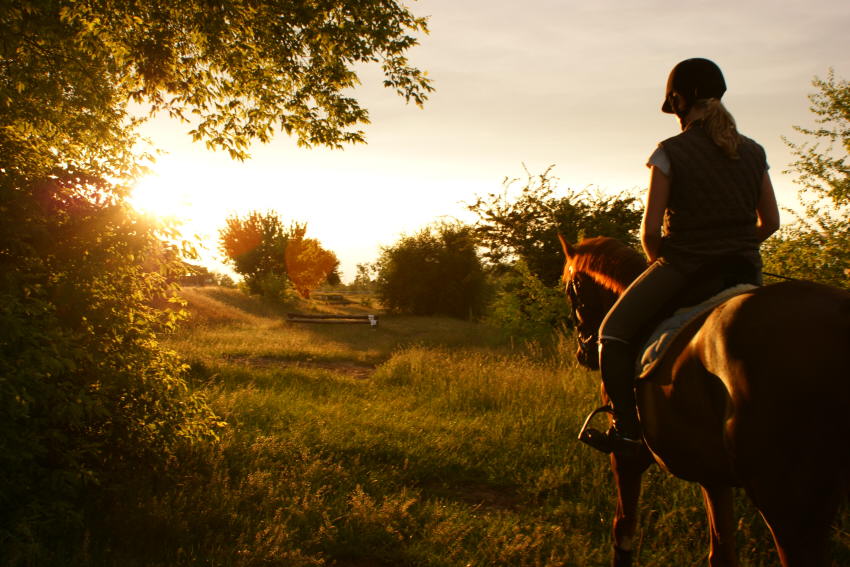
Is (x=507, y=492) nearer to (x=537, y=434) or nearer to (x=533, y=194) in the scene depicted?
(x=537, y=434)

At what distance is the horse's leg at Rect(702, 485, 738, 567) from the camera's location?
3.01 meters

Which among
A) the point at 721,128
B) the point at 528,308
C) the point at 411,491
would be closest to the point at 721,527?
the point at 721,128

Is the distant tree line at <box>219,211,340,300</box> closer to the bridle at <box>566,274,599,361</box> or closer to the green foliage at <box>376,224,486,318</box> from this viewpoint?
the green foliage at <box>376,224,486,318</box>

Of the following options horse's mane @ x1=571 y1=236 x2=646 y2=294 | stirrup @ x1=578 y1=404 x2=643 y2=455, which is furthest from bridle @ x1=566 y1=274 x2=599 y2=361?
stirrup @ x1=578 y1=404 x2=643 y2=455

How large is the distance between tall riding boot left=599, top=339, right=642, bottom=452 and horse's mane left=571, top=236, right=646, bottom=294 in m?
0.69

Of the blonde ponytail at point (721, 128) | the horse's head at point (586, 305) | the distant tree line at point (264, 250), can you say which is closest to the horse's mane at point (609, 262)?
the horse's head at point (586, 305)

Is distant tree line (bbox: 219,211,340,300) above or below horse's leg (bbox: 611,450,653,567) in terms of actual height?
above

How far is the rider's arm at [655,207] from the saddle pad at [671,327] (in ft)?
1.47

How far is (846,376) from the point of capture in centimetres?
205

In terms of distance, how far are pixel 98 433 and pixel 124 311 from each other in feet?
3.40

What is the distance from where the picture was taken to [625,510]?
3604 millimetres

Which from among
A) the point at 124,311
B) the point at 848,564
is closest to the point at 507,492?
the point at 848,564

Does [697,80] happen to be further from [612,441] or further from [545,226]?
[545,226]

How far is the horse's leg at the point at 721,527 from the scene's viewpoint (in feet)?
9.86
